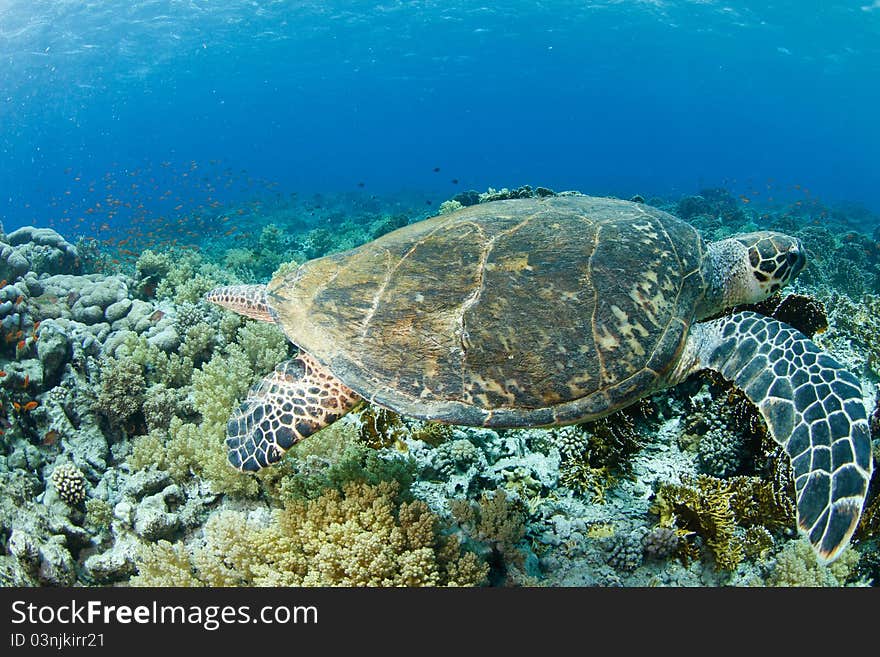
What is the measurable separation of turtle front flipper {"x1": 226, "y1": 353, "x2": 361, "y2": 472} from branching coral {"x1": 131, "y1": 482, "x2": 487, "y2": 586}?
48 centimetres

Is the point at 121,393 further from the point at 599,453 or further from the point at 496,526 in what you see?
the point at 599,453

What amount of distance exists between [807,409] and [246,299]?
13.3ft

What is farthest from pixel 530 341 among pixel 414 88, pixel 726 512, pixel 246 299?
pixel 414 88

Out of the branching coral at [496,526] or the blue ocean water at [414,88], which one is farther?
the blue ocean water at [414,88]

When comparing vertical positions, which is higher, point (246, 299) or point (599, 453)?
point (246, 299)

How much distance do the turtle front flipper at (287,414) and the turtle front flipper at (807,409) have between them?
2496 millimetres

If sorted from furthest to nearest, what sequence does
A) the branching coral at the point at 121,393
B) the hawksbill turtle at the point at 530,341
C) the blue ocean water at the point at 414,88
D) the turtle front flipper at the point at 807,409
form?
the blue ocean water at the point at 414,88 → the branching coral at the point at 121,393 → the hawksbill turtle at the point at 530,341 → the turtle front flipper at the point at 807,409

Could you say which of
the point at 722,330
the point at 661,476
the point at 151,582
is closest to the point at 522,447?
the point at 661,476

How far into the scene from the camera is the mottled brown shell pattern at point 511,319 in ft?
8.72

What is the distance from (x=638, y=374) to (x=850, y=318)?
411cm

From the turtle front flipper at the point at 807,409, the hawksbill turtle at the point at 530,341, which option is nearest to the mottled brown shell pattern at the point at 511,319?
the hawksbill turtle at the point at 530,341

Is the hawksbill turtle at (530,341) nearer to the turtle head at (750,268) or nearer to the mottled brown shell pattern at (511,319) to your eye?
the mottled brown shell pattern at (511,319)

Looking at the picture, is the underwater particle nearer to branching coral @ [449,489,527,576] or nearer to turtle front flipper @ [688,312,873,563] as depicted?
branching coral @ [449,489,527,576]

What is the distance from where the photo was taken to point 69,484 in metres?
3.59
